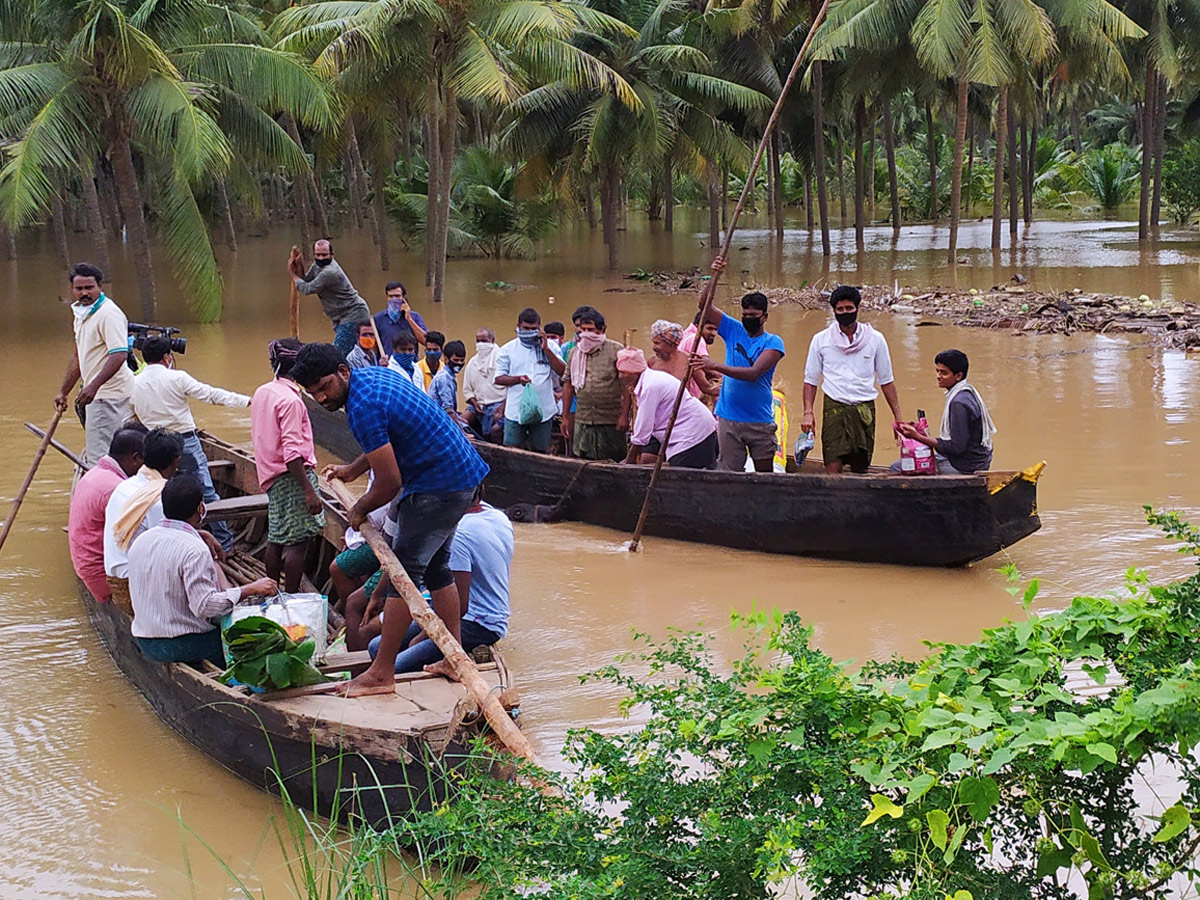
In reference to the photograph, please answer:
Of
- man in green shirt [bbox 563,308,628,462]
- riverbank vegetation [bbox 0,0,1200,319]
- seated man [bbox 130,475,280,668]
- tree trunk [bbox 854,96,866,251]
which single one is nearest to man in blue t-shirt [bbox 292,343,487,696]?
seated man [bbox 130,475,280,668]

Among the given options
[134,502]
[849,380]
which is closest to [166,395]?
[134,502]

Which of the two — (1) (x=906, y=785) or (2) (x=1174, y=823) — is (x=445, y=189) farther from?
(2) (x=1174, y=823)

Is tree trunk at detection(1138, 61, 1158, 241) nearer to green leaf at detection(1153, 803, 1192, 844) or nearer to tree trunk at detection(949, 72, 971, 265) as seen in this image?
tree trunk at detection(949, 72, 971, 265)

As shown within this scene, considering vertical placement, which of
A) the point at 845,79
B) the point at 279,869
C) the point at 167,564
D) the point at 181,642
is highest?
the point at 845,79

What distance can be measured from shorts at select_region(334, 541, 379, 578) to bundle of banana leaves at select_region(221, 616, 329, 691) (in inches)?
44.8

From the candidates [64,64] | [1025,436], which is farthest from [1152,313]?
[64,64]

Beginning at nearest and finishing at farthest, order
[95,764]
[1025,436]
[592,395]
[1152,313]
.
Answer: [95,764], [592,395], [1025,436], [1152,313]

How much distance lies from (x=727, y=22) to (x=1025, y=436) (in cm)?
1470

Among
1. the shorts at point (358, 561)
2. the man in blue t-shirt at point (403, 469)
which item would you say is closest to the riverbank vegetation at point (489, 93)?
the shorts at point (358, 561)

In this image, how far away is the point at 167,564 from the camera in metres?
5.09

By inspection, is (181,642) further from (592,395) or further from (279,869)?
(592,395)

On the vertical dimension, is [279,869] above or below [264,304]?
below

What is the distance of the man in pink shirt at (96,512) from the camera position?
6.12 metres

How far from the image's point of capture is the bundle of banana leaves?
4730 millimetres
